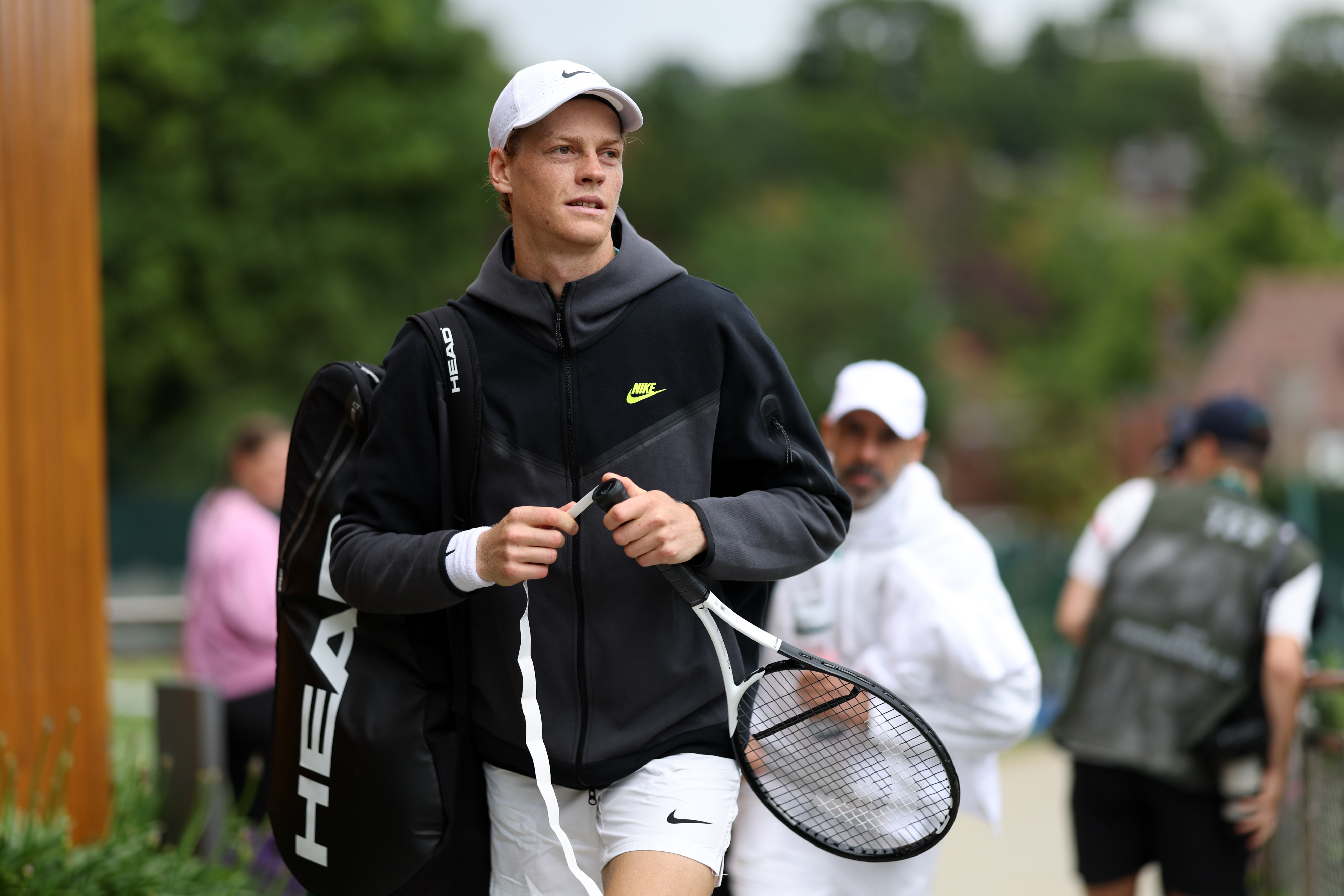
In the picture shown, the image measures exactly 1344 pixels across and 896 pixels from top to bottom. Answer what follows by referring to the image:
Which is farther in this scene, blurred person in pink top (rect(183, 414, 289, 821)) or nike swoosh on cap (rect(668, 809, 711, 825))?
blurred person in pink top (rect(183, 414, 289, 821))

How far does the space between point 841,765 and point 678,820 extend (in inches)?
15.3

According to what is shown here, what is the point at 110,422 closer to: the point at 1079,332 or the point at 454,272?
the point at 454,272

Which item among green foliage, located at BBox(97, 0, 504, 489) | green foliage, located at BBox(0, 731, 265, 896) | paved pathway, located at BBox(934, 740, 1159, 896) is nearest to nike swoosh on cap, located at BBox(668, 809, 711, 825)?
green foliage, located at BBox(0, 731, 265, 896)

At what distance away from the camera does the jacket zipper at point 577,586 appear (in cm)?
261

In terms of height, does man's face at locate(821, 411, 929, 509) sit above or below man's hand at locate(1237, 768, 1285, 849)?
above

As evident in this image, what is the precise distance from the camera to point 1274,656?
14.3 feet

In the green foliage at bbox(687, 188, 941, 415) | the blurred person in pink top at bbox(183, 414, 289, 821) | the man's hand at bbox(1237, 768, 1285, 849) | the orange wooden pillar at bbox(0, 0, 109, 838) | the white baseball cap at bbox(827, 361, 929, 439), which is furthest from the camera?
the green foliage at bbox(687, 188, 941, 415)

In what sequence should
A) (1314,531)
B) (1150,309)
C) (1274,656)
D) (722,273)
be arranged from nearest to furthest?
1. (1274,656)
2. (1314,531)
3. (722,273)
4. (1150,309)

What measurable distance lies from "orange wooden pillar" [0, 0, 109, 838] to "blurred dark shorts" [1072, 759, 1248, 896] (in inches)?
131

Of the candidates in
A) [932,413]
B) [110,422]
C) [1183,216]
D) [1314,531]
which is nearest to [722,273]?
[932,413]

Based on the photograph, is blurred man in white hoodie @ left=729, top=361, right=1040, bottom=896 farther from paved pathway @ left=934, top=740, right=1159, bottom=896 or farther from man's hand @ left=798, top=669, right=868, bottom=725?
paved pathway @ left=934, top=740, right=1159, bottom=896

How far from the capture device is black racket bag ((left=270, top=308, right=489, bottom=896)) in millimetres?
2723

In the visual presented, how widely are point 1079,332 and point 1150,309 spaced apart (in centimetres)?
1350

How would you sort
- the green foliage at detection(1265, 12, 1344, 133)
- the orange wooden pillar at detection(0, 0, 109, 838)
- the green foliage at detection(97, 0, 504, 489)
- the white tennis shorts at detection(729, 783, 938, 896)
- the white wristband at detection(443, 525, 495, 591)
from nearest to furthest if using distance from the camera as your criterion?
the white wristband at detection(443, 525, 495, 591) → the white tennis shorts at detection(729, 783, 938, 896) → the orange wooden pillar at detection(0, 0, 109, 838) → the green foliage at detection(97, 0, 504, 489) → the green foliage at detection(1265, 12, 1344, 133)
